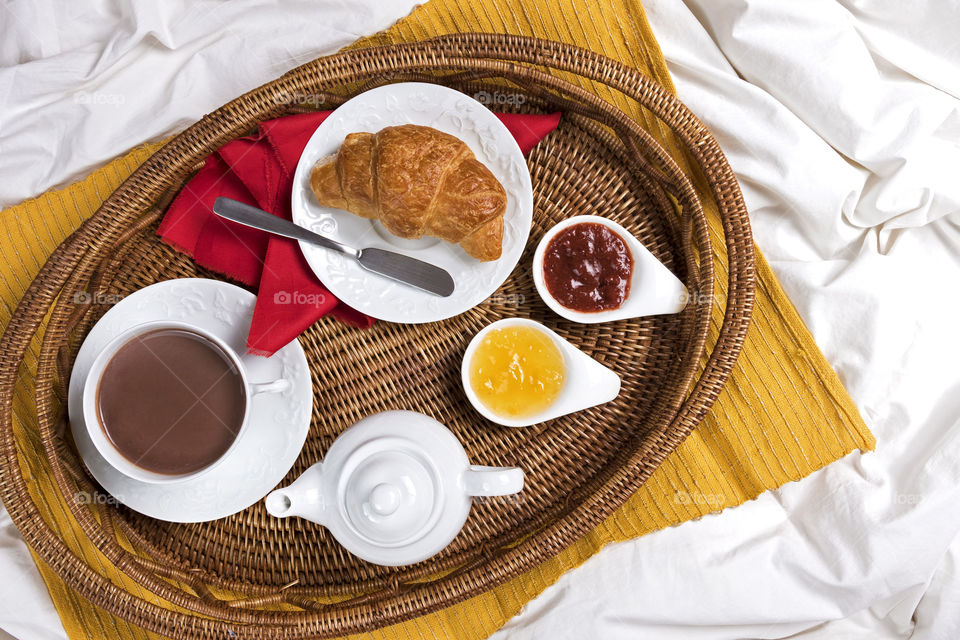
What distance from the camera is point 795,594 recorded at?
1.84m

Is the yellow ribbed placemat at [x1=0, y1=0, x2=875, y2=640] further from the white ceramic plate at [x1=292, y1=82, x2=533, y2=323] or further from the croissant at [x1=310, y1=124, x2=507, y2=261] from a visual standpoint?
the croissant at [x1=310, y1=124, x2=507, y2=261]

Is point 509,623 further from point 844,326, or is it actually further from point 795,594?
point 844,326

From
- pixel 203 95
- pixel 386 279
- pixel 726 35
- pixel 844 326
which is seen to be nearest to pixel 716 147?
pixel 726 35

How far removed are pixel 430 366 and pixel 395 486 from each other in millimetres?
451

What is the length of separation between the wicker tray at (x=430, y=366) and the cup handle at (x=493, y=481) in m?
0.25

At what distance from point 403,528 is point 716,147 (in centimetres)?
113

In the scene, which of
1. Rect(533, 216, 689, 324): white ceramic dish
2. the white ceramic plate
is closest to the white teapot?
the white ceramic plate

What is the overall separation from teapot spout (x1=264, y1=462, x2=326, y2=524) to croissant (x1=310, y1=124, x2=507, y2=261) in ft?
1.88

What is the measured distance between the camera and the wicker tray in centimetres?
153

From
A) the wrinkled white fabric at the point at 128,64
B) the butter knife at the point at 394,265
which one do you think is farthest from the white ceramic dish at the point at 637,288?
the wrinkled white fabric at the point at 128,64

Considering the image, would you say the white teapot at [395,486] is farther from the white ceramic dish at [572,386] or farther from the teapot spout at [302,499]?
the white ceramic dish at [572,386]

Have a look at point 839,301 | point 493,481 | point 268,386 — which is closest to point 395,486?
point 493,481

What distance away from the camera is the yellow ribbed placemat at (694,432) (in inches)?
71.2

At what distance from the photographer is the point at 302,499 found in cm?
134
